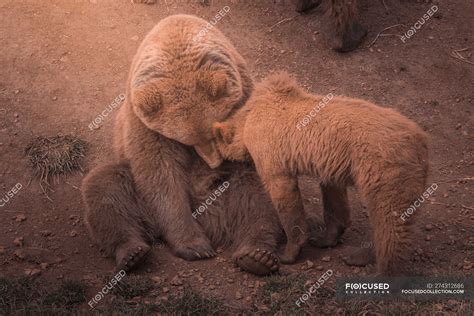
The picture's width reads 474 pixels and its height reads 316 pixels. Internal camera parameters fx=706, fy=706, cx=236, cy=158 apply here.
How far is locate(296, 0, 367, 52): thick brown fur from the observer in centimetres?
→ 1012

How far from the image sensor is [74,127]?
31.8ft

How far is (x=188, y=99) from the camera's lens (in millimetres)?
7121

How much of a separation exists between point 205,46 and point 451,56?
15.2ft

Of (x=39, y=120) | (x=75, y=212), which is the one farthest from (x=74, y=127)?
(x=75, y=212)

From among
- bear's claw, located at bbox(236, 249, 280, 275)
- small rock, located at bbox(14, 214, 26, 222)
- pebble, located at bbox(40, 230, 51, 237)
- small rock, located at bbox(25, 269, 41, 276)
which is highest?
small rock, located at bbox(25, 269, 41, 276)

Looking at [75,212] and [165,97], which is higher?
[165,97]

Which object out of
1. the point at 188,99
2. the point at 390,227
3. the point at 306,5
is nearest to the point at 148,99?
the point at 188,99

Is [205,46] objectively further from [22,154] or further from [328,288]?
[22,154]

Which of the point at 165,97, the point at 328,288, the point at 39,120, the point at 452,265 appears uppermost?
the point at 165,97

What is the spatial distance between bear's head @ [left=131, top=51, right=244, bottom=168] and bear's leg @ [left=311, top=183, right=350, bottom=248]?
136cm

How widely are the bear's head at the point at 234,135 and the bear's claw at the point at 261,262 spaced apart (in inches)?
39.6

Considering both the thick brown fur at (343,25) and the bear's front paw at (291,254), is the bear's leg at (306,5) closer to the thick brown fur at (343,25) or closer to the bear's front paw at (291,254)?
the thick brown fur at (343,25)

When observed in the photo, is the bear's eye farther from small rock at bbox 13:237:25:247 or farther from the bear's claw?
small rock at bbox 13:237:25:247

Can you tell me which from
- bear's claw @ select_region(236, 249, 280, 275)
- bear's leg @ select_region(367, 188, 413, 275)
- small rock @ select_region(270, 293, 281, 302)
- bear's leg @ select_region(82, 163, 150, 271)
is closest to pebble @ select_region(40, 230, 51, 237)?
bear's leg @ select_region(82, 163, 150, 271)
